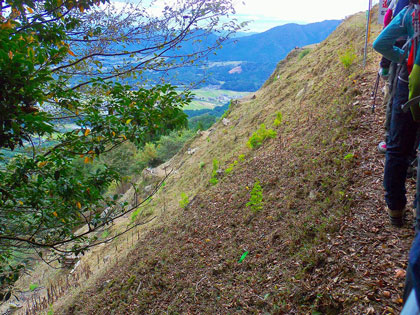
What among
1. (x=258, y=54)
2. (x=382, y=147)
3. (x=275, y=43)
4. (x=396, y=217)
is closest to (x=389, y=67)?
(x=382, y=147)

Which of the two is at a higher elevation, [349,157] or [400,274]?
[349,157]

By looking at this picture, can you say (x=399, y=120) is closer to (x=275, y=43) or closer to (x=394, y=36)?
(x=394, y=36)

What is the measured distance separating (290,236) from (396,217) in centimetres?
140

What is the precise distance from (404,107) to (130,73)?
3606mm

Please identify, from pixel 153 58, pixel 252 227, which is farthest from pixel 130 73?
pixel 252 227

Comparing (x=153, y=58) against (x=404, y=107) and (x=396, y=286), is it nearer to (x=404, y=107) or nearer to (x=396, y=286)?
(x=404, y=107)

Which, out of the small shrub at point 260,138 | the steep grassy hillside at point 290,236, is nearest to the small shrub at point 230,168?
the steep grassy hillside at point 290,236

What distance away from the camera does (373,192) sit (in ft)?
11.9

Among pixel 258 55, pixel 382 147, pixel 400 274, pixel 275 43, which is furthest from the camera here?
pixel 275 43

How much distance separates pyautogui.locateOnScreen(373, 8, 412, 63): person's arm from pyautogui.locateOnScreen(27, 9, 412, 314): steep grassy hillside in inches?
66.3

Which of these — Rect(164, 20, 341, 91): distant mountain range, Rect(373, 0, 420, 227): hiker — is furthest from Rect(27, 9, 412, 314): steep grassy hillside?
Rect(164, 20, 341, 91): distant mountain range

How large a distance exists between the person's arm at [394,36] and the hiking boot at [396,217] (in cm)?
150

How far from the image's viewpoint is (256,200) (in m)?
5.34

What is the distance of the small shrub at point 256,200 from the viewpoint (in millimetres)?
5203
